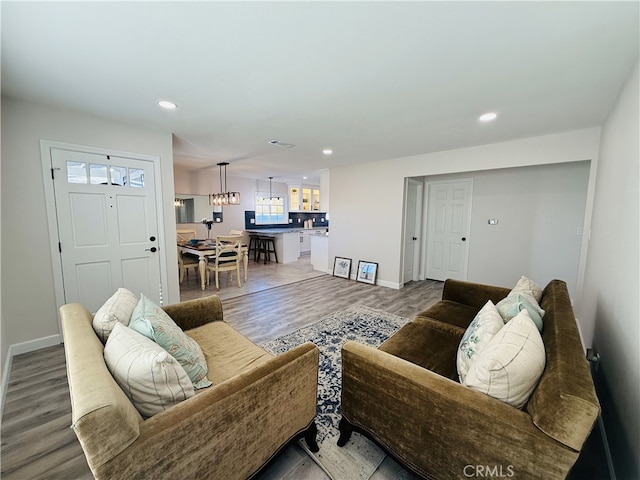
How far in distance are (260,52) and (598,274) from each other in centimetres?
316

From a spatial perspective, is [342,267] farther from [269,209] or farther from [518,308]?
[518,308]

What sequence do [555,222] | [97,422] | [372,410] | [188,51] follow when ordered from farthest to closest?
[555,222] < [188,51] < [372,410] < [97,422]

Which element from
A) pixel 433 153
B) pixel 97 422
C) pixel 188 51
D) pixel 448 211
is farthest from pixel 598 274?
pixel 188 51

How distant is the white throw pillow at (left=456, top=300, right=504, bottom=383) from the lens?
1382 millimetres

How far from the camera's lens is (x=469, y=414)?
3.49ft

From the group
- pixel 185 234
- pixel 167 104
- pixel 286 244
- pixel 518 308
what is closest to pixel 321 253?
pixel 286 244

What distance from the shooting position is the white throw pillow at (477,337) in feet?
4.53

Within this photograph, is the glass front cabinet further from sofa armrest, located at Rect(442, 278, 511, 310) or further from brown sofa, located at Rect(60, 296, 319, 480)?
brown sofa, located at Rect(60, 296, 319, 480)

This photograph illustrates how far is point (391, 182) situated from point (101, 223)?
4.30 meters

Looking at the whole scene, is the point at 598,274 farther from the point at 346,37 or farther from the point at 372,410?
the point at 346,37

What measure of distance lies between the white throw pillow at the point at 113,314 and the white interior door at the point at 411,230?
4.30m

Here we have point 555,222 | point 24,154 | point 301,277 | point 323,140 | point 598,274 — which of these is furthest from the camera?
point 301,277

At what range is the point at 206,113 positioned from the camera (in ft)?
8.71

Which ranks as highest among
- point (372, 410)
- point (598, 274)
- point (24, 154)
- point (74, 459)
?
point (24, 154)
